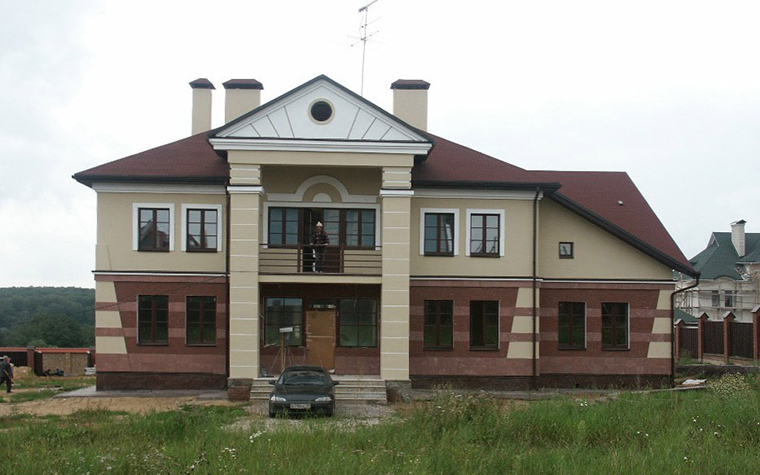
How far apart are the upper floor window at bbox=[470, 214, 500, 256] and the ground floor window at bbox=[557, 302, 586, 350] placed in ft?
9.76

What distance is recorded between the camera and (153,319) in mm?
22938

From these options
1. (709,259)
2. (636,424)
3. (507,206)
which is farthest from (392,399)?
(709,259)

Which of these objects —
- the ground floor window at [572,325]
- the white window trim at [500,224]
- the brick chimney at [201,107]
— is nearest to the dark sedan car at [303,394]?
the white window trim at [500,224]

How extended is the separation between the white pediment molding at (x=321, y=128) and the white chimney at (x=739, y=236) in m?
45.9

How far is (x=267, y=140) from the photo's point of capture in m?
21.2

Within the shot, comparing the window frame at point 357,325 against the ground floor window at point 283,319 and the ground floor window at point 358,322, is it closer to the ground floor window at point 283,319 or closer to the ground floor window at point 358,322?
the ground floor window at point 358,322

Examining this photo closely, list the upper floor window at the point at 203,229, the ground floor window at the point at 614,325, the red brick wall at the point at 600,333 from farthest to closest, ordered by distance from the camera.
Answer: the ground floor window at the point at 614,325
the red brick wall at the point at 600,333
the upper floor window at the point at 203,229

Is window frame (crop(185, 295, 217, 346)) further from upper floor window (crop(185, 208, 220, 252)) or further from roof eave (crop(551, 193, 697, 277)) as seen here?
roof eave (crop(551, 193, 697, 277))

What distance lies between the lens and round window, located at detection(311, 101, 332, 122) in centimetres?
2150

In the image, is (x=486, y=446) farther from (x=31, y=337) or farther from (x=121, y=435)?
(x=31, y=337)

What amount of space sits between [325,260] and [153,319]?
17.9 feet

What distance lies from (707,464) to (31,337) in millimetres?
62023

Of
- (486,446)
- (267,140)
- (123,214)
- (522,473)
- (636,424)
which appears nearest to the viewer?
(522,473)

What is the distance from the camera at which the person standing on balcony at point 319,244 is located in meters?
22.5
